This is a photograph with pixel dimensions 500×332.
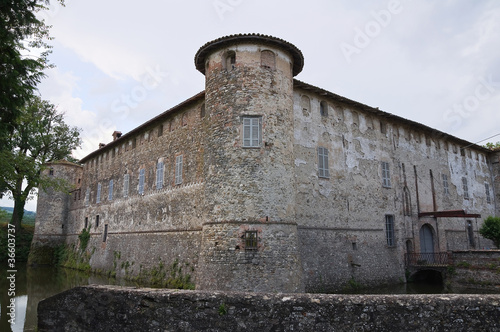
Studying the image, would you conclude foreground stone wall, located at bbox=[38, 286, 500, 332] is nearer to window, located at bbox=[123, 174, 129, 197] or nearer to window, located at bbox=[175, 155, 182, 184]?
window, located at bbox=[175, 155, 182, 184]

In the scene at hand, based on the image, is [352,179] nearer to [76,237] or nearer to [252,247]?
[252,247]

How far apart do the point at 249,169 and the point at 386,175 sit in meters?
10.2

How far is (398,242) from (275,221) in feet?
32.6

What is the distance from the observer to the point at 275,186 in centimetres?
1151

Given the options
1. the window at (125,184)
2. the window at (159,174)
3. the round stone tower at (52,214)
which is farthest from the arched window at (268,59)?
the round stone tower at (52,214)

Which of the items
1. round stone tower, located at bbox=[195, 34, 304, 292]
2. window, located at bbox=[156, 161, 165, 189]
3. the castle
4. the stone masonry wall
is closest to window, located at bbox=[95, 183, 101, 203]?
the castle

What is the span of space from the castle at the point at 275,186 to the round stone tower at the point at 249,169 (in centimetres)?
4

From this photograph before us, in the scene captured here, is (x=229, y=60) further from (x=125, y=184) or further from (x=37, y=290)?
(x=37, y=290)

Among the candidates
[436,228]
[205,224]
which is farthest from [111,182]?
[436,228]

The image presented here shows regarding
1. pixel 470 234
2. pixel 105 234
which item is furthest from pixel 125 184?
pixel 470 234

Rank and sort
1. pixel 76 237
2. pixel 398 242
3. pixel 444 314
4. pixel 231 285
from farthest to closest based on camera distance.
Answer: pixel 76 237, pixel 398 242, pixel 231 285, pixel 444 314

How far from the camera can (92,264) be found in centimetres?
2381

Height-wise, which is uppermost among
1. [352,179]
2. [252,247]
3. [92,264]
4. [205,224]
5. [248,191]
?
[352,179]

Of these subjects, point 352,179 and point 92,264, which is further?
point 92,264
